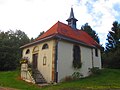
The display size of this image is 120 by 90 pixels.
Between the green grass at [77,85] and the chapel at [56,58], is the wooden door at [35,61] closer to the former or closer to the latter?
the chapel at [56,58]

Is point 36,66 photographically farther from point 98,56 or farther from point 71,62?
point 98,56

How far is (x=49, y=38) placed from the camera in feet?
70.1

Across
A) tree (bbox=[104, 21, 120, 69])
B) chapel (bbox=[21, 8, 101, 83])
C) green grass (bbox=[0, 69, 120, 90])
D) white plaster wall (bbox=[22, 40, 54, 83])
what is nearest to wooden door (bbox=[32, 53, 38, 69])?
chapel (bbox=[21, 8, 101, 83])

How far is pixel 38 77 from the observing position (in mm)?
20922

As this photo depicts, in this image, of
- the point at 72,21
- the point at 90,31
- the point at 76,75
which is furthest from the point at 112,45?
the point at 76,75

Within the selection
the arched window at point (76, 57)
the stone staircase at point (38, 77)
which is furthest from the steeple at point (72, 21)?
the stone staircase at point (38, 77)

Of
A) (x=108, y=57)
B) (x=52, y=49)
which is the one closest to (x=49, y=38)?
(x=52, y=49)

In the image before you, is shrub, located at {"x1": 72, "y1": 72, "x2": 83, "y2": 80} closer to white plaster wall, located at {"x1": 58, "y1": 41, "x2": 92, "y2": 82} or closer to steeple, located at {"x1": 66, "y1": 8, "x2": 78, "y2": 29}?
white plaster wall, located at {"x1": 58, "y1": 41, "x2": 92, "y2": 82}

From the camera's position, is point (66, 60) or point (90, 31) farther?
point (90, 31)

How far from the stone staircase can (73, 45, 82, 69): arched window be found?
3.91 metres

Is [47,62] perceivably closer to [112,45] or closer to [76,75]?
[76,75]

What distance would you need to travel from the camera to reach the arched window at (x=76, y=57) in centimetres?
2280

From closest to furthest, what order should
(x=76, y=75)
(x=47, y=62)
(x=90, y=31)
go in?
(x=47, y=62), (x=76, y=75), (x=90, y=31)

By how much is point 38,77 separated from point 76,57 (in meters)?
5.16
